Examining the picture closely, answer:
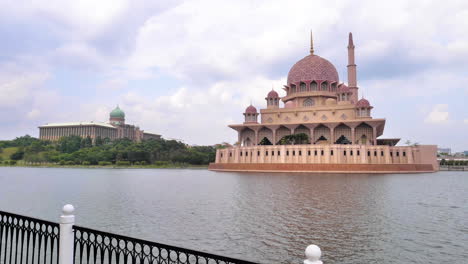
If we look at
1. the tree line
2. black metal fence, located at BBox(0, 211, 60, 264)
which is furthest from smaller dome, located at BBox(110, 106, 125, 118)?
black metal fence, located at BBox(0, 211, 60, 264)

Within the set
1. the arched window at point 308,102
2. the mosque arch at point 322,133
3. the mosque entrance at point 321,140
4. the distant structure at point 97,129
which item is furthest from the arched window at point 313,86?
the distant structure at point 97,129

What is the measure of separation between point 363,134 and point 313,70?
13.8 meters

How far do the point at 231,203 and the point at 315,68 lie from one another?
153 feet

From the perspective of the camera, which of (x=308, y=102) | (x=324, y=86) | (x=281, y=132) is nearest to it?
(x=308, y=102)

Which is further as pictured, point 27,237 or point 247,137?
point 247,137

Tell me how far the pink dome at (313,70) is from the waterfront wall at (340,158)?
53.4ft

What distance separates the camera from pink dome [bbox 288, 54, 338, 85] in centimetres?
5944

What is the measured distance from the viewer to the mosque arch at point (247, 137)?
61.1 meters

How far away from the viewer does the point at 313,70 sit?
5975 cm

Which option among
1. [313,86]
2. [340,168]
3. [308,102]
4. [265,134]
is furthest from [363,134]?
[265,134]

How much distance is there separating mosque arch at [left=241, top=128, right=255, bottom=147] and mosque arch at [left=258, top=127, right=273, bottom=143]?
1.28 m

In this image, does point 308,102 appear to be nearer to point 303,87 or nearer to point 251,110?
point 303,87

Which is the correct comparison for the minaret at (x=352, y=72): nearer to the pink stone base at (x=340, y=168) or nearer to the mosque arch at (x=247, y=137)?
the pink stone base at (x=340, y=168)

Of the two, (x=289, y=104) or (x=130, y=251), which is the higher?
(x=289, y=104)
